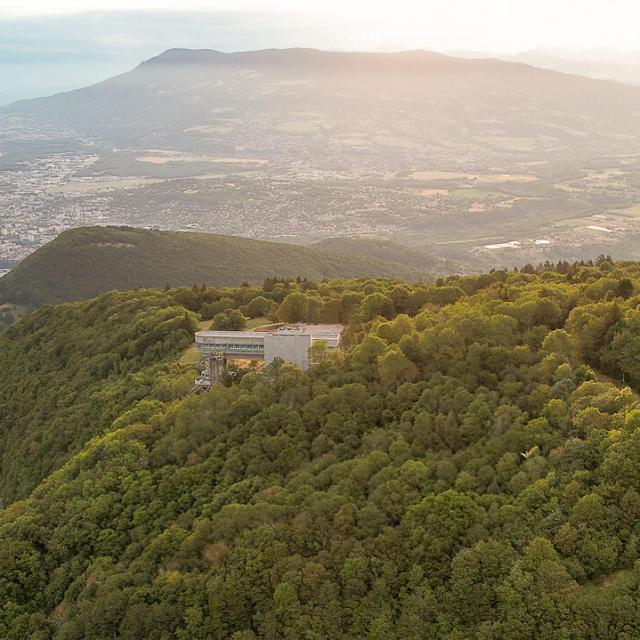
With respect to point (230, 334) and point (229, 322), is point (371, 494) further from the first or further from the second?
point (229, 322)

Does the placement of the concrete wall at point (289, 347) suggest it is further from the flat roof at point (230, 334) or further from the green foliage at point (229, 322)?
the green foliage at point (229, 322)

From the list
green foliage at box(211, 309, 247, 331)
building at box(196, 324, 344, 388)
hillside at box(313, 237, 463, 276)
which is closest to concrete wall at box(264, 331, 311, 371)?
building at box(196, 324, 344, 388)

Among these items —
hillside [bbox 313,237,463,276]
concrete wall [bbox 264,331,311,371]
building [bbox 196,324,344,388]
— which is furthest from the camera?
hillside [bbox 313,237,463,276]

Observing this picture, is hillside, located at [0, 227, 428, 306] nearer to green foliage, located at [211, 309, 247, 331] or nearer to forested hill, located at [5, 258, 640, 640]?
green foliage, located at [211, 309, 247, 331]

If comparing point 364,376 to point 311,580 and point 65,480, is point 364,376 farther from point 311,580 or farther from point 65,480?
point 65,480

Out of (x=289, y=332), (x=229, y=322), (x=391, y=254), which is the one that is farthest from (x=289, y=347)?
(x=391, y=254)

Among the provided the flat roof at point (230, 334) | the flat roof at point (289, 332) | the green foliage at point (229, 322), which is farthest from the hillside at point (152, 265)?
the flat roof at point (230, 334)
